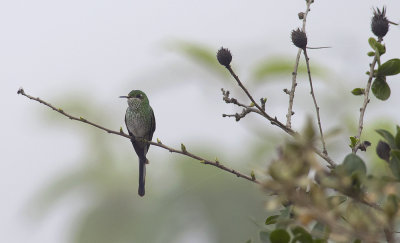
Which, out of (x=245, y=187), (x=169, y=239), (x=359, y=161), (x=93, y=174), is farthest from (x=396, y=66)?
(x=93, y=174)

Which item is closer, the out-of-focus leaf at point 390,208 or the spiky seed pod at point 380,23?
the out-of-focus leaf at point 390,208

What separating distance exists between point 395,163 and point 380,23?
4.21 feet

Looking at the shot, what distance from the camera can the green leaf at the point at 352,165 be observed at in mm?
1913

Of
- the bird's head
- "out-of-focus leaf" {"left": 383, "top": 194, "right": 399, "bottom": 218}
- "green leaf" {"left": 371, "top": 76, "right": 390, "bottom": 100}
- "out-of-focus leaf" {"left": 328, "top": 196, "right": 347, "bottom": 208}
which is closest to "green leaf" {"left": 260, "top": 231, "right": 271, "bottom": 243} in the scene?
"out-of-focus leaf" {"left": 328, "top": 196, "right": 347, "bottom": 208}

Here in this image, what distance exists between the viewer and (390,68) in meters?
2.93

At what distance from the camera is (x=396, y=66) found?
9.56 ft

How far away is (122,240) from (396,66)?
11812 mm

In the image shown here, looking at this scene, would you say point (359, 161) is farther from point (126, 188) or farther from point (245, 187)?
point (126, 188)

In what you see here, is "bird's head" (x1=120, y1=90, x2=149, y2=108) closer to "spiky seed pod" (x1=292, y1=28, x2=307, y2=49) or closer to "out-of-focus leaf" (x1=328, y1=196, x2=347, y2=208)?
"spiky seed pod" (x1=292, y1=28, x2=307, y2=49)

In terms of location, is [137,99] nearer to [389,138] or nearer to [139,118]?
[139,118]

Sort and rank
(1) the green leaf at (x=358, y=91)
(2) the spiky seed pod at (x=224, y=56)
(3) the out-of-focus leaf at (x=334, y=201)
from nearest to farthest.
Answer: (3) the out-of-focus leaf at (x=334, y=201) < (2) the spiky seed pod at (x=224, y=56) < (1) the green leaf at (x=358, y=91)

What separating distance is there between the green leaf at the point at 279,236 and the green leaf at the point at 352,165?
9.9 inches

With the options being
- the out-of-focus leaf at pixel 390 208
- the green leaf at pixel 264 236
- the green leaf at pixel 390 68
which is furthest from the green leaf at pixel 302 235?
the green leaf at pixel 390 68

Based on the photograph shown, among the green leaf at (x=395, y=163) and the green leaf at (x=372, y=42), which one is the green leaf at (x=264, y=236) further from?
the green leaf at (x=372, y=42)
